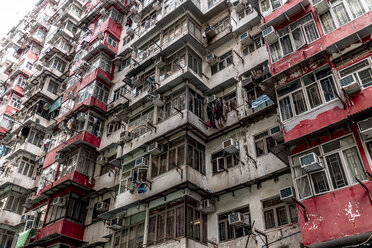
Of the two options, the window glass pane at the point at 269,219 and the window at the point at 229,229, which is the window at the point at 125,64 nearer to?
the window at the point at 229,229

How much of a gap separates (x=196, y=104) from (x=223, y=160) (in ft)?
12.7

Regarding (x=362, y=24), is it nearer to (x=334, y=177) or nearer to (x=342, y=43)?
(x=342, y=43)

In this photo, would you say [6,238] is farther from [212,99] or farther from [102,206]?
[212,99]

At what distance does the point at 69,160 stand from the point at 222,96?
1266 cm

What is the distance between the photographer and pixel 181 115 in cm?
1781

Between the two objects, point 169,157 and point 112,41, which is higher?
point 112,41

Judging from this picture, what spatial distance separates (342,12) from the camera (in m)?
13.5

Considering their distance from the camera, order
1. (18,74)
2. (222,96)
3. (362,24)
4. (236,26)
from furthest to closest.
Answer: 1. (18,74)
2. (236,26)
3. (222,96)
4. (362,24)

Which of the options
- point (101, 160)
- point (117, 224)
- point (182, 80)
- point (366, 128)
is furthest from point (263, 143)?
point (101, 160)

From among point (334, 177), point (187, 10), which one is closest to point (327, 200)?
point (334, 177)

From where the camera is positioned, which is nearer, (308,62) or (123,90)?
(308,62)

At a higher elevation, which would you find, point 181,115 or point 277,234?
point 181,115

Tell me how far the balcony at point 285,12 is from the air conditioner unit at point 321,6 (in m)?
0.57

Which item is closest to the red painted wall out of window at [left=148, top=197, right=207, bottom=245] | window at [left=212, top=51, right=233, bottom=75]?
window at [left=148, top=197, right=207, bottom=245]
